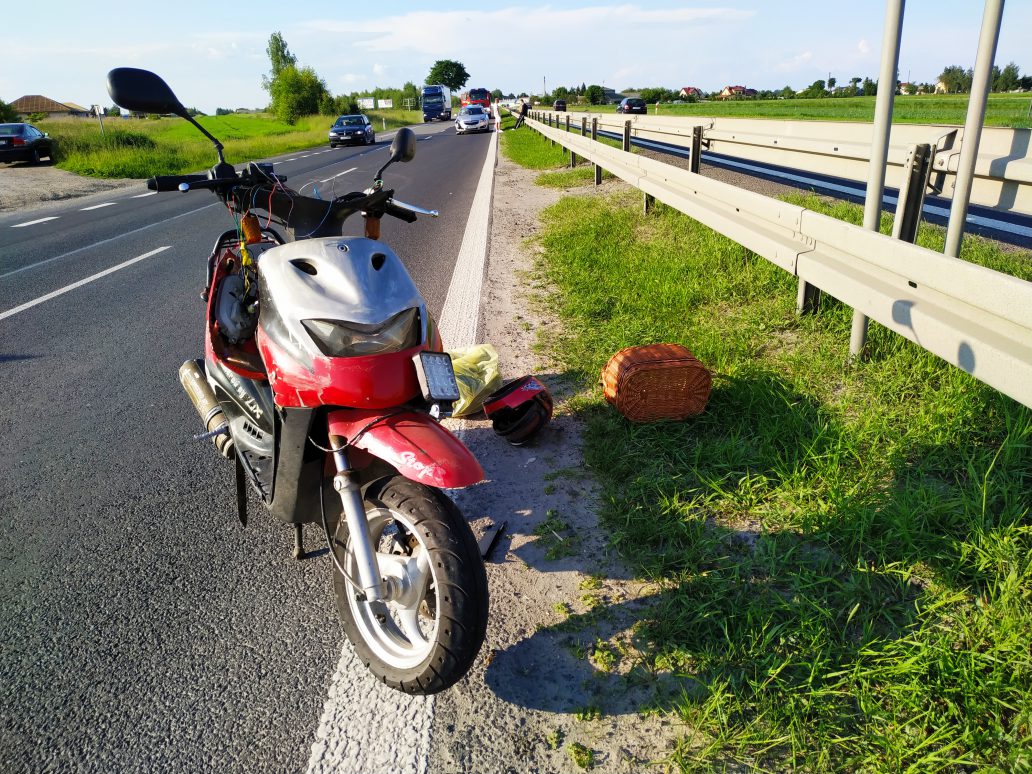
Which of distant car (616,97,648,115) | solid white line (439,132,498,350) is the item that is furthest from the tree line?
solid white line (439,132,498,350)

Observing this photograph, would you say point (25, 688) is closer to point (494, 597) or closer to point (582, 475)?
point (494, 597)

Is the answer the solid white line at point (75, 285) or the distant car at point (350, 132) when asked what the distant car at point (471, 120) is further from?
the solid white line at point (75, 285)

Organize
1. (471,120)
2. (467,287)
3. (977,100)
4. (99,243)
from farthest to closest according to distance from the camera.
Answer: (471,120), (99,243), (467,287), (977,100)

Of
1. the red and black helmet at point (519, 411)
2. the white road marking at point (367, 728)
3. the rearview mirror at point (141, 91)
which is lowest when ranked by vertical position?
the white road marking at point (367, 728)

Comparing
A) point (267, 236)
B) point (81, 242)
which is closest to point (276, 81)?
point (81, 242)

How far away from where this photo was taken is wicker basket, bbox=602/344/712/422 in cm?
336

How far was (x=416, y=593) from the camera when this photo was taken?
2113 mm

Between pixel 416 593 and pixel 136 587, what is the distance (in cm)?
124

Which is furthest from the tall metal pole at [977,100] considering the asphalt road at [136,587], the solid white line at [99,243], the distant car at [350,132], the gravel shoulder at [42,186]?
the distant car at [350,132]

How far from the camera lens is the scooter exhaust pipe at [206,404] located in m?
3.12

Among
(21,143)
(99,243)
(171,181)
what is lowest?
(99,243)

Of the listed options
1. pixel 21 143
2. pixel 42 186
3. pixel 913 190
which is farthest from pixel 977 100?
pixel 21 143

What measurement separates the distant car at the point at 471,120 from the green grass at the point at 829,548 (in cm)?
3960

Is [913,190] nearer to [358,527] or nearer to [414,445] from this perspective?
[414,445]
